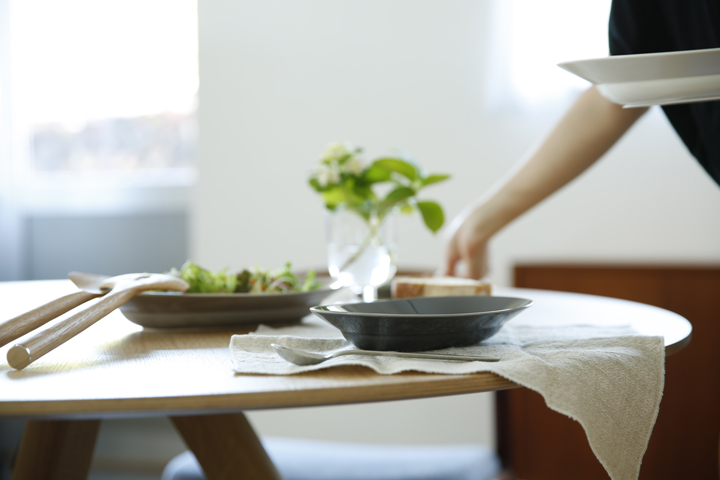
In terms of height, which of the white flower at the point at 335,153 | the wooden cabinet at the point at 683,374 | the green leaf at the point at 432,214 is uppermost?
the white flower at the point at 335,153

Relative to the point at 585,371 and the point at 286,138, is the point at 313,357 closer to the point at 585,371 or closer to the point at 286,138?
the point at 585,371

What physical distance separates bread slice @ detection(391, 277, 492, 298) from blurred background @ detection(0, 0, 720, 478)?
132 centimetres

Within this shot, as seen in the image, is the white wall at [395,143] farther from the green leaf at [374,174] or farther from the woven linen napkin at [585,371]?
the woven linen napkin at [585,371]

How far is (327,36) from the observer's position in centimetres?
261

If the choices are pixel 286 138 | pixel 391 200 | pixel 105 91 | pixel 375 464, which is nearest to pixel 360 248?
pixel 391 200

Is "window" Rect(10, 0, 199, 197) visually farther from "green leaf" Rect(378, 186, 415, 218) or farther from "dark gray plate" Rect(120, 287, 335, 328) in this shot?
"dark gray plate" Rect(120, 287, 335, 328)

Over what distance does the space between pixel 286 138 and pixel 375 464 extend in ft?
5.44

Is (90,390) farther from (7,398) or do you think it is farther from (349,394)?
(349,394)

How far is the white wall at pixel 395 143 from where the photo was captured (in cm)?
220

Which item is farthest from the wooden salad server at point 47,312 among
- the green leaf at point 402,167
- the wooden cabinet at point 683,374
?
the wooden cabinet at point 683,374

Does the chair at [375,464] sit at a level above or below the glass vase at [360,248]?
below

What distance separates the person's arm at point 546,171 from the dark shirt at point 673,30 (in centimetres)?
11

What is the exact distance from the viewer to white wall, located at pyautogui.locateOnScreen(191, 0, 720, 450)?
220cm

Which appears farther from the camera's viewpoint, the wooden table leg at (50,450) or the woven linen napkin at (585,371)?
the wooden table leg at (50,450)
